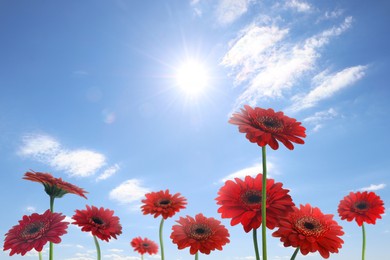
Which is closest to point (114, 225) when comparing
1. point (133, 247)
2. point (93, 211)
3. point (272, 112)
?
point (93, 211)

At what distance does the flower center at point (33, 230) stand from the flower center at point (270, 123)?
2092 millimetres

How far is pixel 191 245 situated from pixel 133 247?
6.74m

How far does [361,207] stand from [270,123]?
16.9 ft

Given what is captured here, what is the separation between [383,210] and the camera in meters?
6.90

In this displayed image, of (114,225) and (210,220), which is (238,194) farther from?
(114,225)

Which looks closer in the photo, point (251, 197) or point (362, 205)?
point (251, 197)

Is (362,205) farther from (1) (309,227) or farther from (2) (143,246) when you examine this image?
(2) (143,246)

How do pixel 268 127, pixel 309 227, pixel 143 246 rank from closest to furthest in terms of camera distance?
pixel 268 127, pixel 309 227, pixel 143 246

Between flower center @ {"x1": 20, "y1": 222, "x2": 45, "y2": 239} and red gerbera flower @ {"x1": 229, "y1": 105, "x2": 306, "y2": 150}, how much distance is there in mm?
2033

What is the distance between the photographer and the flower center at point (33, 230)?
3.48 m

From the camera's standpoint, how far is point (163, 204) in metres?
6.04

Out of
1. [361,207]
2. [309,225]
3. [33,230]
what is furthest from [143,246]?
[309,225]

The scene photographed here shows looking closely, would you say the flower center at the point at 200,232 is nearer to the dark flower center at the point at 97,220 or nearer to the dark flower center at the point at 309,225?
the dark flower center at the point at 309,225

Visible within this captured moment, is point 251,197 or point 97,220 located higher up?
point 97,220
